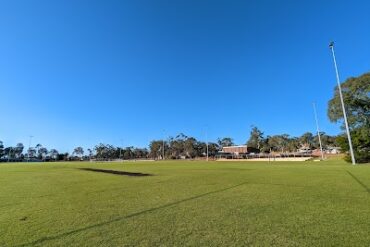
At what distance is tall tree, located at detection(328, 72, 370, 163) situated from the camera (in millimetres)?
34188

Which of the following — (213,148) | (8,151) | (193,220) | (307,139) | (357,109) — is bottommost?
(193,220)

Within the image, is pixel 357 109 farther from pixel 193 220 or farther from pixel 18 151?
pixel 18 151

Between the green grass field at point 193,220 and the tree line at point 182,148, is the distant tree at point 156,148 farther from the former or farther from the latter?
the green grass field at point 193,220

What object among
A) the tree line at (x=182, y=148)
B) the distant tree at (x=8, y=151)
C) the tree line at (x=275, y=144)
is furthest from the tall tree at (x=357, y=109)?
the distant tree at (x=8, y=151)

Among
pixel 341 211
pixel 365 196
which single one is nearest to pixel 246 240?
pixel 341 211

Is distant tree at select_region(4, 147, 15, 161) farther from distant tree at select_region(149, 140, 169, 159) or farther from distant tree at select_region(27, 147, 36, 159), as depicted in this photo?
distant tree at select_region(149, 140, 169, 159)

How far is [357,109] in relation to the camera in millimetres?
37188

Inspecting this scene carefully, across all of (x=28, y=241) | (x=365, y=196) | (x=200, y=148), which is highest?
(x=200, y=148)

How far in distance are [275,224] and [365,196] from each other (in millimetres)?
4282

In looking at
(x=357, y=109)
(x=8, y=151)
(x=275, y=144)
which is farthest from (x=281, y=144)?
(x=8, y=151)

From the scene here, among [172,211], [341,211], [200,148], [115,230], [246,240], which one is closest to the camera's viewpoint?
[246,240]

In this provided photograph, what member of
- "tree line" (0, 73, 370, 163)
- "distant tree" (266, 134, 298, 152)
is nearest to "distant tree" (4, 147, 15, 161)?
"tree line" (0, 73, 370, 163)

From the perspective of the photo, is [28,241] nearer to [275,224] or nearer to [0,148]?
[275,224]

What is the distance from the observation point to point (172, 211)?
6449 mm
